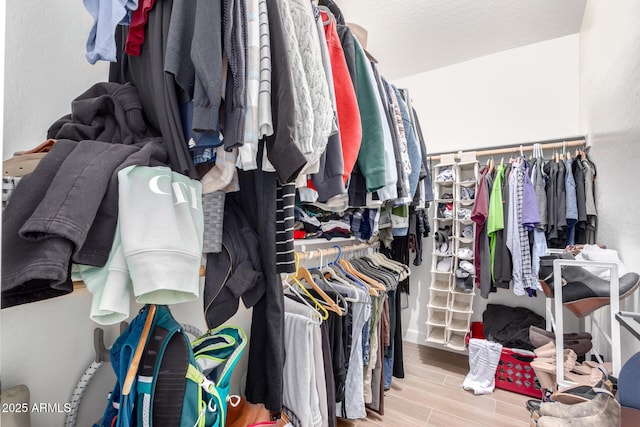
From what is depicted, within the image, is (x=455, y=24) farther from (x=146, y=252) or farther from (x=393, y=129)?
(x=146, y=252)

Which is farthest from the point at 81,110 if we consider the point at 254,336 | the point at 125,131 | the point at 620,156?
the point at 620,156

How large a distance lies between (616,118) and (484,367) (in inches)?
65.6

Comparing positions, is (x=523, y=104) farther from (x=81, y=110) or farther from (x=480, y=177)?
(x=81, y=110)

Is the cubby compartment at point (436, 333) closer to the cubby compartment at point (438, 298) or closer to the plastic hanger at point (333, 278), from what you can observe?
the cubby compartment at point (438, 298)

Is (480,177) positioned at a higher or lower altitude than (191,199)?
higher

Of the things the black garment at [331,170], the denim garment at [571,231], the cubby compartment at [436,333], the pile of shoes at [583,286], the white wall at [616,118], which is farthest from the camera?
the cubby compartment at [436,333]

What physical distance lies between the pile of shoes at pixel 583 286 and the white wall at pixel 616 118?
0.15 metres

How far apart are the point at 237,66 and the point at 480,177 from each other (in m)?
2.21

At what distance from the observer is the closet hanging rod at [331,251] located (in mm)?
1401

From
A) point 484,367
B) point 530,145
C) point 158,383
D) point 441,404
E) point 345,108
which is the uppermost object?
point 530,145

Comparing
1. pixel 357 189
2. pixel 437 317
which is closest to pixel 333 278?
pixel 357 189

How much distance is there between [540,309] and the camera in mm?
2344

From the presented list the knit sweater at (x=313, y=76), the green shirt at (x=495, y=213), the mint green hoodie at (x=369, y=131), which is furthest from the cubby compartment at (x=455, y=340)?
the knit sweater at (x=313, y=76)

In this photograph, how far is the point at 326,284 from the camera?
1.47m
